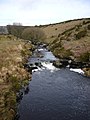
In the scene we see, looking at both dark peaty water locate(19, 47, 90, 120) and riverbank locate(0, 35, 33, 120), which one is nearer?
riverbank locate(0, 35, 33, 120)

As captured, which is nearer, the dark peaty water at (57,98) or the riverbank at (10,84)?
the riverbank at (10,84)

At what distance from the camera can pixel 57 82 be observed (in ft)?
197

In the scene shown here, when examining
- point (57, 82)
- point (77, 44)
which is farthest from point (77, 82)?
point (77, 44)

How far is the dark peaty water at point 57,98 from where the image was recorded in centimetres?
4094

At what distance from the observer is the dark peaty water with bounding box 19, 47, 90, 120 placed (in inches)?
1612

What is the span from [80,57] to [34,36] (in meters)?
77.1

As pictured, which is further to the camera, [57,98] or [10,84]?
[10,84]

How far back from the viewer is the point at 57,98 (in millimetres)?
48750

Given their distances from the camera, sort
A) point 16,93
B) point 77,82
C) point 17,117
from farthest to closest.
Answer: point 77,82 < point 16,93 < point 17,117

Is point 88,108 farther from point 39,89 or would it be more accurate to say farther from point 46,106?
point 39,89

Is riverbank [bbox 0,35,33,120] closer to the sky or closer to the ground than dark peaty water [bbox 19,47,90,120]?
closer to the sky

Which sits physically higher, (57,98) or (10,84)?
(10,84)

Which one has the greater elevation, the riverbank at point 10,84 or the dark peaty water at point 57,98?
the riverbank at point 10,84

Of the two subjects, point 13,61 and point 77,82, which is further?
point 13,61
